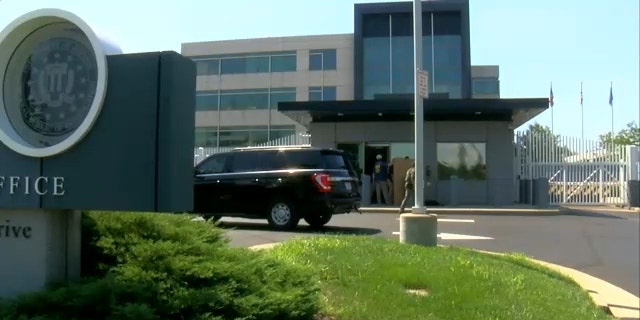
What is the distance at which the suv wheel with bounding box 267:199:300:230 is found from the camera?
14.3 m

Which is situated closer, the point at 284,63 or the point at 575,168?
the point at 575,168

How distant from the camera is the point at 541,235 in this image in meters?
15.1

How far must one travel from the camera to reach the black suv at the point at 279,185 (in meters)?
14.1

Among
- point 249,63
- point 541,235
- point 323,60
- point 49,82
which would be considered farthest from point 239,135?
point 49,82

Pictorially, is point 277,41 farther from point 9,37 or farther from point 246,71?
point 9,37

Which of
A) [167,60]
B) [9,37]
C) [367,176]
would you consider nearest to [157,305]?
[167,60]

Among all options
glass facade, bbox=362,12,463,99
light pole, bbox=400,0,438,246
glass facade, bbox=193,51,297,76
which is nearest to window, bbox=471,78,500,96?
glass facade, bbox=193,51,297,76

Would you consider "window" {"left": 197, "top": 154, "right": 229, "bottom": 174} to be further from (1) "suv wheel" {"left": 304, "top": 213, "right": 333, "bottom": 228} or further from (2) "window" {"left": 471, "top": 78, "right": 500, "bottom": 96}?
(2) "window" {"left": 471, "top": 78, "right": 500, "bottom": 96}

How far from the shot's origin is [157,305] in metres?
4.36

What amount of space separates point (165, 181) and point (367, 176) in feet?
68.1

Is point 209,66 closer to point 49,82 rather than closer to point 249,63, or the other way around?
point 249,63

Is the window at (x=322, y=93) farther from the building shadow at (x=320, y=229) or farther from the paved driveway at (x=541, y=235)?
the building shadow at (x=320, y=229)

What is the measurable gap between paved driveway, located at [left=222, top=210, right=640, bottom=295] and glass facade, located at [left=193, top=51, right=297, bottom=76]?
37.3m

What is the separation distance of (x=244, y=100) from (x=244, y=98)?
17cm
